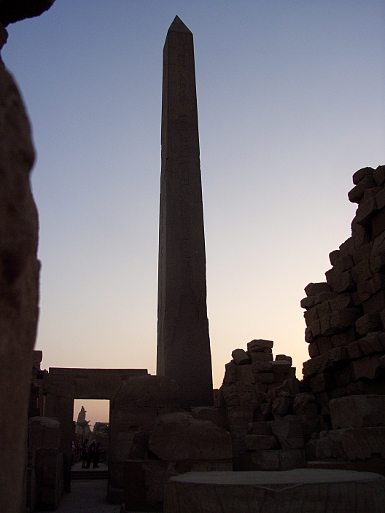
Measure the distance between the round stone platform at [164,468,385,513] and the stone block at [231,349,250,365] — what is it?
8.26 meters

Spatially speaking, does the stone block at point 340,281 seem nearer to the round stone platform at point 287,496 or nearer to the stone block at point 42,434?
the stone block at point 42,434

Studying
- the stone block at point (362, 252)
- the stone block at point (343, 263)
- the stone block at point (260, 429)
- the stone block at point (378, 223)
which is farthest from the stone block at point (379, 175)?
the stone block at point (260, 429)

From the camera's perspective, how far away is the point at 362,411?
489 centimetres

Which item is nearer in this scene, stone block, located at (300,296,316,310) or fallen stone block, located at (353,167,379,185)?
fallen stone block, located at (353,167,379,185)

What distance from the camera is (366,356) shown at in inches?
265

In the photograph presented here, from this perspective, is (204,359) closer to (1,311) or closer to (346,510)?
(346,510)

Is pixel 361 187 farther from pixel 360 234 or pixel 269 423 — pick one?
pixel 269 423

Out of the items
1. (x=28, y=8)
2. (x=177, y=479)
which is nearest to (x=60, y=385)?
(x=177, y=479)

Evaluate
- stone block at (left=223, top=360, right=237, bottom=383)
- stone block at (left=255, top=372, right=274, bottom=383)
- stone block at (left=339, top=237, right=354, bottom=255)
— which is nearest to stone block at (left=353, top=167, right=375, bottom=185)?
stone block at (left=339, top=237, right=354, bottom=255)

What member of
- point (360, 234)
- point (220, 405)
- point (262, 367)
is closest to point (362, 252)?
point (360, 234)

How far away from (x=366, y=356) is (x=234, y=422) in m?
2.00

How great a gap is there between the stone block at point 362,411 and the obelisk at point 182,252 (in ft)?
10.1

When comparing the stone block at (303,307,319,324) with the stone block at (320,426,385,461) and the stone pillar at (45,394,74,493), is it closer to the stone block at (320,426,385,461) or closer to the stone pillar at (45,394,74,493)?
the stone block at (320,426,385,461)

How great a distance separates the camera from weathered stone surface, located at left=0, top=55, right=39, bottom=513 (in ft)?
2.77
